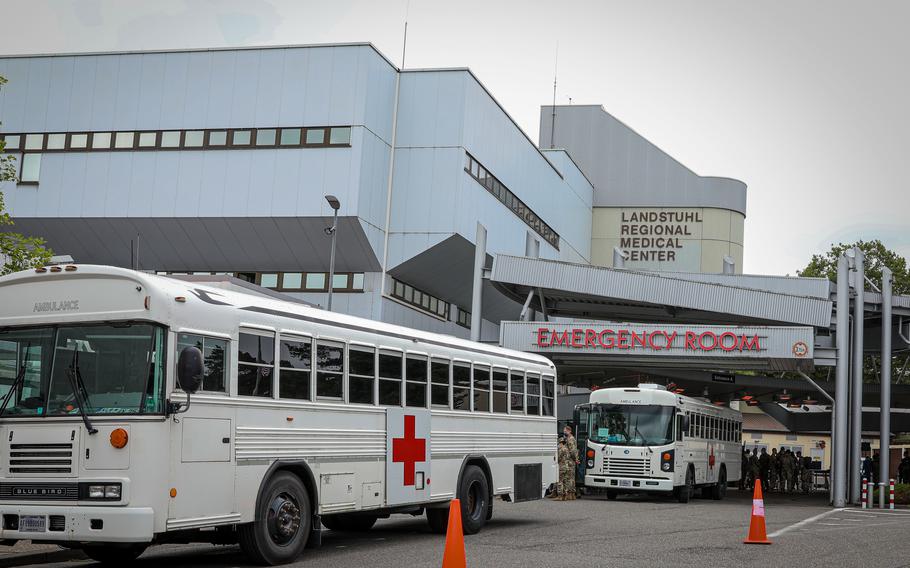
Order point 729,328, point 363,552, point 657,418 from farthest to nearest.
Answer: point 729,328, point 657,418, point 363,552

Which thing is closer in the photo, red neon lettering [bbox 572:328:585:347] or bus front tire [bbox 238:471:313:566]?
bus front tire [bbox 238:471:313:566]

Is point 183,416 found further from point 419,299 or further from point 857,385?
point 419,299

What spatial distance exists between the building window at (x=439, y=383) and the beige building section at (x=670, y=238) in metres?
64.6

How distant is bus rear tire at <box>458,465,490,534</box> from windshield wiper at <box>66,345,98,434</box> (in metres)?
7.18

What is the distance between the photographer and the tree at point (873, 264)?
243 feet

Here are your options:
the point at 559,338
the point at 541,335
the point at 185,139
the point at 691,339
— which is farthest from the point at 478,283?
the point at 185,139

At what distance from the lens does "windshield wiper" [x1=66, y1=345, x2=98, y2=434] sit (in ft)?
37.3

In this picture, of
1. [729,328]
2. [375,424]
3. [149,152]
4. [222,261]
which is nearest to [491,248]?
[222,261]

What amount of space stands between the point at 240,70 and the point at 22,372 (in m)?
35.4

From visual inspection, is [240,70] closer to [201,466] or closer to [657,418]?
[657,418]

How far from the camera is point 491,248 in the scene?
2024 inches

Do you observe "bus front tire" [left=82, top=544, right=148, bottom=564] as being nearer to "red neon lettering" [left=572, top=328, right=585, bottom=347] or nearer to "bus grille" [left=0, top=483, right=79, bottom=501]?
"bus grille" [left=0, top=483, right=79, bottom=501]

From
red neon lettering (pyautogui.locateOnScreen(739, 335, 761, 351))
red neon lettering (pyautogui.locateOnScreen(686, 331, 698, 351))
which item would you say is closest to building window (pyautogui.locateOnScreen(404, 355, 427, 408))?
red neon lettering (pyautogui.locateOnScreen(686, 331, 698, 351))

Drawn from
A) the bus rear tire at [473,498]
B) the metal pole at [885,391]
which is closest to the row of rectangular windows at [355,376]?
the bus rear tire at [473,498]
